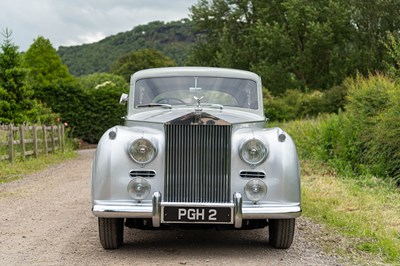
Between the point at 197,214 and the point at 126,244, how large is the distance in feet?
3.96

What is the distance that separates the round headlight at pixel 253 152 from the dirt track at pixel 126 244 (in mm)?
920

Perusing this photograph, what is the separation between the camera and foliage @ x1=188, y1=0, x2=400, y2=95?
3547 cm

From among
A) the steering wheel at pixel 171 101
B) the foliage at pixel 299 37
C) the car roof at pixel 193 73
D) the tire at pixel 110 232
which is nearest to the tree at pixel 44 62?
the foliage at pixel 299 37

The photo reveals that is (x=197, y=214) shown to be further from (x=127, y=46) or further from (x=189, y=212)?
(x=127, y=46)

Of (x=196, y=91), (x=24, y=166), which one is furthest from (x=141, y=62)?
(x=196, y=91)

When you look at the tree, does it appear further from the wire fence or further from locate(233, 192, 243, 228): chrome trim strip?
locate(233, 192, 243, 228): chrome trim strip

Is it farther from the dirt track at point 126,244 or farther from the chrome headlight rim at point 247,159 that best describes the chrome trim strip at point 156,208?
the chrome headlight rim at point 247,159

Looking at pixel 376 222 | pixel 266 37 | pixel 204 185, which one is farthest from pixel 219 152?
pixel 266 37

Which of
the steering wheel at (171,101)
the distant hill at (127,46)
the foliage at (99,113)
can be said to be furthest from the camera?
the distant hill at (127,46)

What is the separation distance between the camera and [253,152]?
231 inches

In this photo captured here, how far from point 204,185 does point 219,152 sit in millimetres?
345

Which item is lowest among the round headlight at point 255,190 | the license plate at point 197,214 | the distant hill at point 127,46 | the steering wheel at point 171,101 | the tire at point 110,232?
the tire at point 110,232

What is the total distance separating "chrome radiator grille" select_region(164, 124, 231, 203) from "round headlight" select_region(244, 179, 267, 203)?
0.19 m

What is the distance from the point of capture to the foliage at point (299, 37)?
35.5 m
